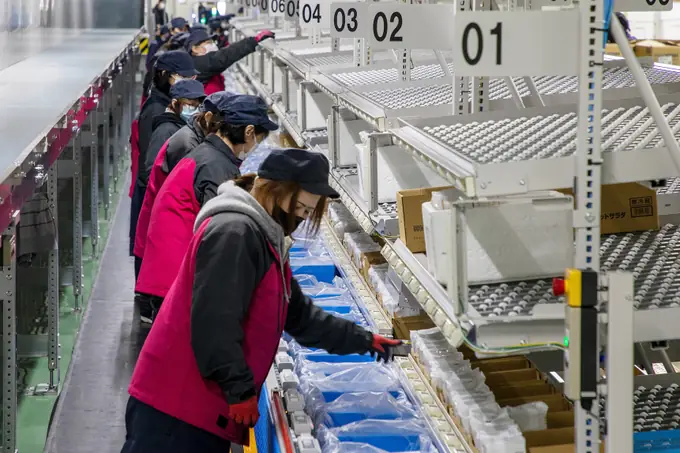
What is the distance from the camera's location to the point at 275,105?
7938 millimetres

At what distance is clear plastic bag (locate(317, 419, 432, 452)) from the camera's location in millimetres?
3227

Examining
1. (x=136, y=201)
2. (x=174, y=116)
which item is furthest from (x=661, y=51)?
(x=174, y=116)

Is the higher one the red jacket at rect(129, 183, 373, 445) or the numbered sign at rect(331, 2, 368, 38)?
the numbered sign at rect(331, 2, 368, 38)

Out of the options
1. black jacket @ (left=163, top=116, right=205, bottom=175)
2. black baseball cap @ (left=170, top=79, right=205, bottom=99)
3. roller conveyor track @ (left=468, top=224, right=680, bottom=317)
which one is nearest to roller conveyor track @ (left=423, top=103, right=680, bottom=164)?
roller conveyor track @ (left=468, top=224, right=680, bottom=317)

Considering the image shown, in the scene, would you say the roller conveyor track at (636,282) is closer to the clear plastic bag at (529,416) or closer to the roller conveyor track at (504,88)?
the clear plastic bag at (529,416)

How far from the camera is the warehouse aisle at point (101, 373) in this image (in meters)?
5.46

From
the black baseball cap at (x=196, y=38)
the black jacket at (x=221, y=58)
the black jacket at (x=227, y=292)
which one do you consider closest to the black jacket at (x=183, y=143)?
the black jacket at (x=227, y=292)

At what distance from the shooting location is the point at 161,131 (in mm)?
6277

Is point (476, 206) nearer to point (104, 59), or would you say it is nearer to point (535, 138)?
point (535, 138)

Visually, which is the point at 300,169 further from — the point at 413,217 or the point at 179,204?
the point at 179,204

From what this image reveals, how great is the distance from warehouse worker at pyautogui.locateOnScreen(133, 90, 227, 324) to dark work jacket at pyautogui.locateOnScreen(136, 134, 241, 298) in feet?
0.49

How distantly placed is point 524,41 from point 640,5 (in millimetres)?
1457

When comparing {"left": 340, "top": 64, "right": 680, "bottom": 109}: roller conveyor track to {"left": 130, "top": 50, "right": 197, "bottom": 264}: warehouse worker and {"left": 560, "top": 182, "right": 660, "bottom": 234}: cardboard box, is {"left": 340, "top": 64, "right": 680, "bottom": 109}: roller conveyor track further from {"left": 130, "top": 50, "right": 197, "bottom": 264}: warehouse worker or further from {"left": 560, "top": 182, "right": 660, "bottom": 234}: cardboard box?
{"left": 130, "top": 50, "right": 197, "bottom": 264}: warehouse worker

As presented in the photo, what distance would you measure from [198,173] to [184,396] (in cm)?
171
